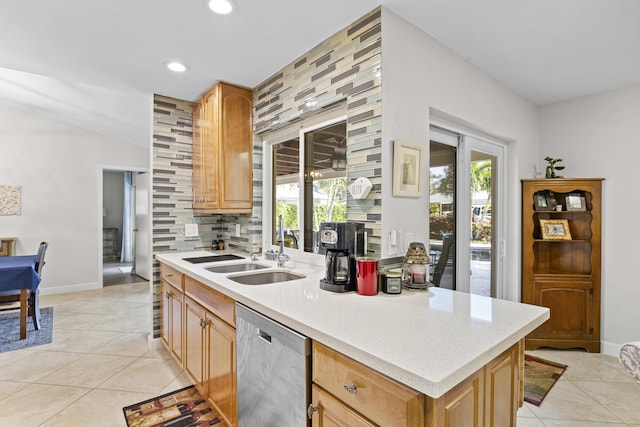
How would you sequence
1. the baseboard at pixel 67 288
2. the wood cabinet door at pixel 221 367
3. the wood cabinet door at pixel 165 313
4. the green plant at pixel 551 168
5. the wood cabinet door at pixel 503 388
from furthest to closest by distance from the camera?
1. the baseboard at pixel 67 288
2. the green plant at pixel 551 168
3. the wood cabinet door at pixel 165 313
4. the wood cabinet door at pixel 221 367
5. the wood cabinet door at pixel 503 388

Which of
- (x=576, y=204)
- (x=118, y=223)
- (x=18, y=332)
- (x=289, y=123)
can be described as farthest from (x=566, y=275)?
(x=118, y=223)

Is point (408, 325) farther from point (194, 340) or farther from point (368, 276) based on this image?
point (194, 340)

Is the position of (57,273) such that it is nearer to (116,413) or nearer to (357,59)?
(116,413)

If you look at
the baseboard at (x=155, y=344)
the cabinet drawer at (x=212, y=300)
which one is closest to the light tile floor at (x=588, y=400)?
the cabinet drawer at (x=212, y=300)

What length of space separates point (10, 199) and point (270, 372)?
547cm

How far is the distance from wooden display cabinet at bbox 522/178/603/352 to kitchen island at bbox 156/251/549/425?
1927 mm

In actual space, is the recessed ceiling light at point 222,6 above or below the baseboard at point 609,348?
above

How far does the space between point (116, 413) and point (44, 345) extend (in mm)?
1702

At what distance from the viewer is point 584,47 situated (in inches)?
87.6

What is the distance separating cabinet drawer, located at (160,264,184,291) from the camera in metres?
2.48

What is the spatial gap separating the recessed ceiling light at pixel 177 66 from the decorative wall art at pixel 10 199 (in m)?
4.02

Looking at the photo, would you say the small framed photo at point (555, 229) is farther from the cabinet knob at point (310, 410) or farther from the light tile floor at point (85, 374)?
the light tile floor at point (85, 374)

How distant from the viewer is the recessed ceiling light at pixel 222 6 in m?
1.75

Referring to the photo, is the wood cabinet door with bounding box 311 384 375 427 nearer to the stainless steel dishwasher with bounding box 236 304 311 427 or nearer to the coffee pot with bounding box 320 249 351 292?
the stainless steel dishwasher with bounding box 236 304 311 427
